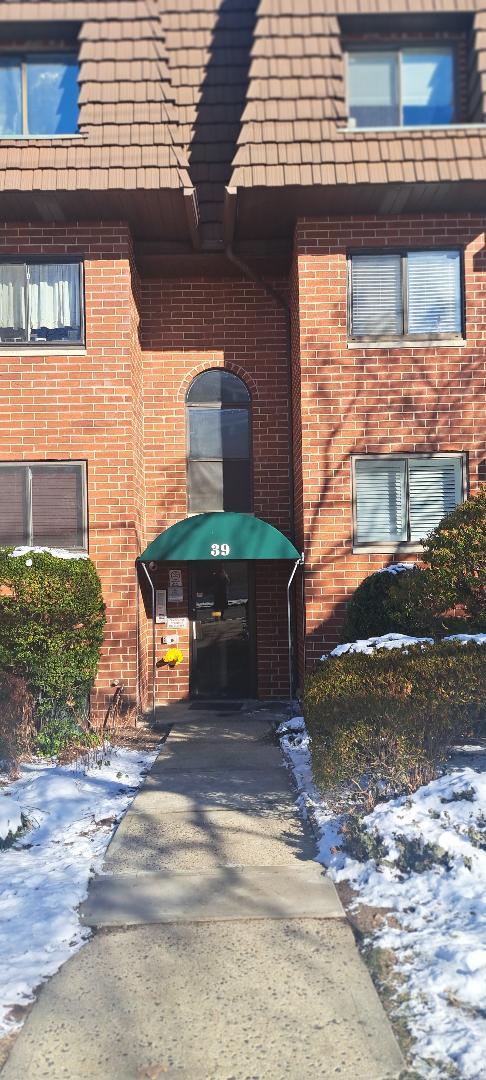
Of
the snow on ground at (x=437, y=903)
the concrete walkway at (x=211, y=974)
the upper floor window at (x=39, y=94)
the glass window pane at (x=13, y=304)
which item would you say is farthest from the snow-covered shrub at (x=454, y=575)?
the upper floor window at (x=39, y=94)

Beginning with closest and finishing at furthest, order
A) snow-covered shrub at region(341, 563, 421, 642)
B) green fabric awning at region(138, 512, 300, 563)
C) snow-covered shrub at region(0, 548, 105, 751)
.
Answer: snow-covered shrub at region(0, 548, 105, 751) < snow-covered shrub at region(341, 563, 421, 642) < green fabric awning at region(138, 512, 300, 563)

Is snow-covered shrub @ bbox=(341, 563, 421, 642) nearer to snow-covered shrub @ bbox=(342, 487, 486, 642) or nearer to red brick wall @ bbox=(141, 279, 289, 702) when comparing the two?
snow-covered shrub @ bbox=(342, 487, 486, 642)

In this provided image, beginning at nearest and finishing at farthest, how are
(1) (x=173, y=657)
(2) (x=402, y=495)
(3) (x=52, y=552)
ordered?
(3) (x=52, y=552)
(2) (x=402, y=495)
(1) (x=173, y=657)

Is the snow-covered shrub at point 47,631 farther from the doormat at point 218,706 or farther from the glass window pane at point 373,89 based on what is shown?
the glass window pane at point 373,89

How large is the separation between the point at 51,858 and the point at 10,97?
30.5 ft

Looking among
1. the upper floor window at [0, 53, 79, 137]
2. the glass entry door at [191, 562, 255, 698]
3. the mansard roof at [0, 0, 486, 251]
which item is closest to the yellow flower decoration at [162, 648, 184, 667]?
the glass entry door at [191, 562, 255, 698]

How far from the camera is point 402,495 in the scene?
10.9 metres

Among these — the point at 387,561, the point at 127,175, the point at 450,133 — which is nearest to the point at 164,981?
the point at 387,561

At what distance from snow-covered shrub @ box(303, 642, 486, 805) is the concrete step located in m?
0.95

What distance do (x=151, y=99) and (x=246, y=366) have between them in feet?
11.9

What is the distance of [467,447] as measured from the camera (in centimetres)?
1084

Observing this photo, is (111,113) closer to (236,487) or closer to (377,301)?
(377,301)

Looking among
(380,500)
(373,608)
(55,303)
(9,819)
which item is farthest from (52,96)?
(9,819)

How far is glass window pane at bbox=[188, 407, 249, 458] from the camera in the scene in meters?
12.2
